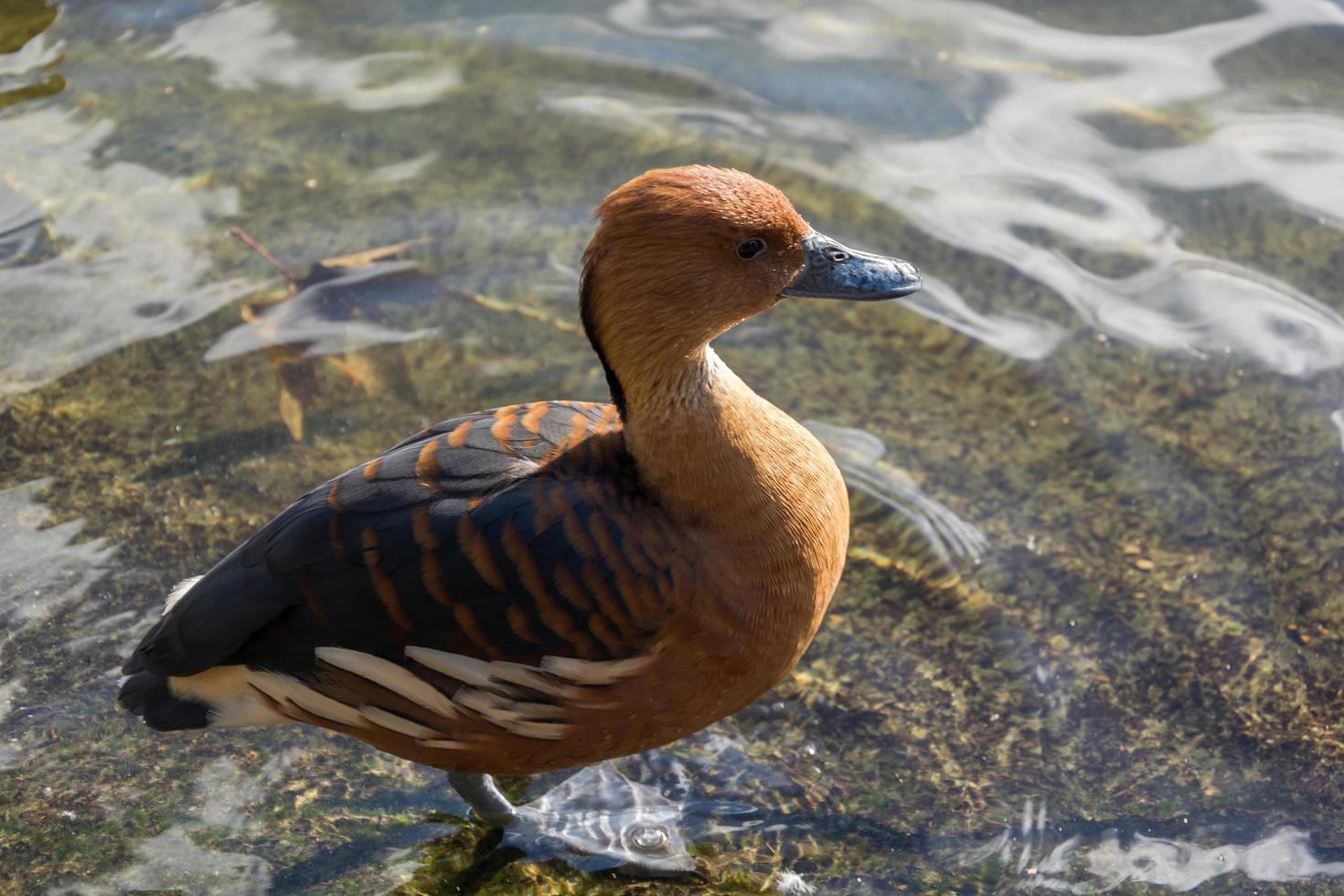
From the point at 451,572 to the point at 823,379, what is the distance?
2.21m

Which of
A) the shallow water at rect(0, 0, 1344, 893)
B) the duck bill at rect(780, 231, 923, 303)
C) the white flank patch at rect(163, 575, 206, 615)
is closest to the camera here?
the duck bill at rect(780, 231, 923, 303)

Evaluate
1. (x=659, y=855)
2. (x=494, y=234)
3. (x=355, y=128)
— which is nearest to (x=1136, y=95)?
(x=494, y=234)

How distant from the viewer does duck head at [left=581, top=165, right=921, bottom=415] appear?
313cm

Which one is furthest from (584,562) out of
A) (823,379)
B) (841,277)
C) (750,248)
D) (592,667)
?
(823,379)

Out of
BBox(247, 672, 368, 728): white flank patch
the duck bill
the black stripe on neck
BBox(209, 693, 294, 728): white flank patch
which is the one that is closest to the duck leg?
BBox(247, 672, 368, 728): white flank patch

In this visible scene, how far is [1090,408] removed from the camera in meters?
4.82

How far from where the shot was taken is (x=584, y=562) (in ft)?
10.5

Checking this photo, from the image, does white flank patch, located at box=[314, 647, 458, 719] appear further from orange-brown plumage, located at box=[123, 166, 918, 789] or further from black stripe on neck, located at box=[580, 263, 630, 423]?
black stripe on neck, located at box=[580, 263, 630, 423]

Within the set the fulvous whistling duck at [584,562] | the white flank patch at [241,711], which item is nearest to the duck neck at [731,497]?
the fulvous whistling duck at [584,562]

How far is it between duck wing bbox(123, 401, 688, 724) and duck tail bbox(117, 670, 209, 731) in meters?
0.10

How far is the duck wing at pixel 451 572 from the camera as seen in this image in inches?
126

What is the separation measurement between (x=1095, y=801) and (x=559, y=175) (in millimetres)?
3408

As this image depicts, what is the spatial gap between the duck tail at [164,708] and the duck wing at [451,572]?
0.10 meters

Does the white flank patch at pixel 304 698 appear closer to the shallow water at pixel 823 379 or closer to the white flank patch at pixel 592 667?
the shallow water at pixel 823 379
